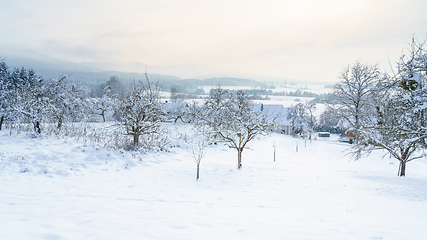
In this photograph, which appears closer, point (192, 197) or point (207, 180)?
point (192, 197)

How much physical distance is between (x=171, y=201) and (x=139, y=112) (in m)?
9.05

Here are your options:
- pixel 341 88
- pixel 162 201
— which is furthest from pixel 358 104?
pixel 162 201

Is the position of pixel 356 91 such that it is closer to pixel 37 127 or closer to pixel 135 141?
pixel 135 141

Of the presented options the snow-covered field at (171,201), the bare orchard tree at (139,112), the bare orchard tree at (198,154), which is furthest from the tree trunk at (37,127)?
the bare orchard tree at (198,154)

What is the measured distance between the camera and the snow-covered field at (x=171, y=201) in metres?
4.38

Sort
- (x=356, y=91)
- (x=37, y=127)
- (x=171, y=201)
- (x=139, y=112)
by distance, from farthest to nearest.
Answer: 1. (x=356, y=91)
2. (x=139, y=112)
3. (x=37, y=127)
4. (x=171, y=201)

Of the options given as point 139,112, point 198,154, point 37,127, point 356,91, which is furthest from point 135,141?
point 356,91

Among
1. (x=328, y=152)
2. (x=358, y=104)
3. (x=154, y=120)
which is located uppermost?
(x=358, y=104)

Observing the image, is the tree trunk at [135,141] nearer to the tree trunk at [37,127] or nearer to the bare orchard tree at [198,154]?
the bare orchard tree at [198,154]

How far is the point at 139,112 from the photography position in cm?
1460

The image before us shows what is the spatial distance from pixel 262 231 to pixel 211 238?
1.05m

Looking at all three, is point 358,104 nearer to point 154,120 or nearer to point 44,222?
point 154,120

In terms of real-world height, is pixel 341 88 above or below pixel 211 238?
above

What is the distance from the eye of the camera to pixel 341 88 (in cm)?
2830
